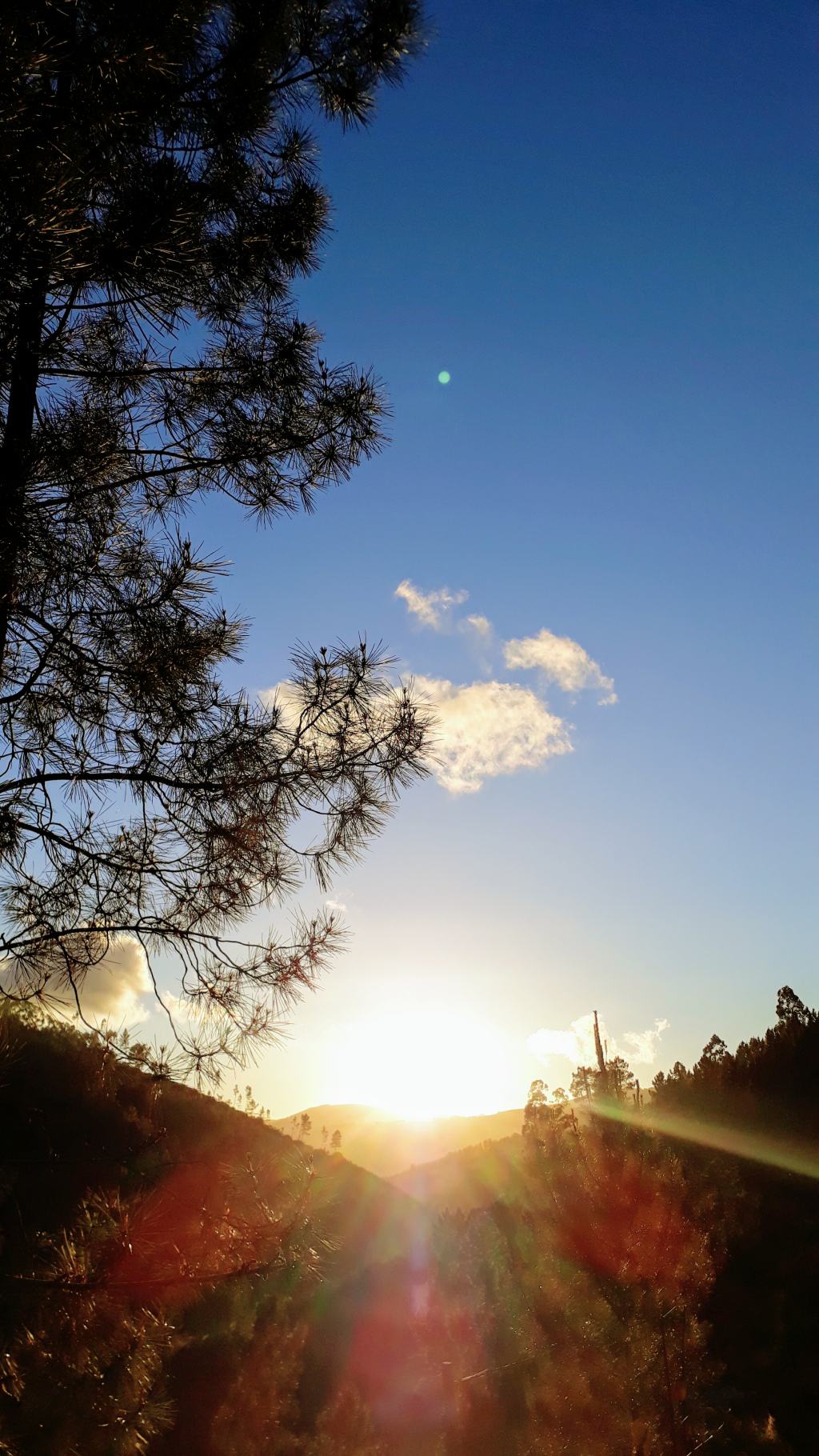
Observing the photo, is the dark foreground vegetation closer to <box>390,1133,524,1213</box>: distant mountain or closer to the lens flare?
the lens flare

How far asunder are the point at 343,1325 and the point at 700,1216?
12.6m

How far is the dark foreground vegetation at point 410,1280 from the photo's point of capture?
2094 millimetres

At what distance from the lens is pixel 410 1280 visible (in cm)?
1812

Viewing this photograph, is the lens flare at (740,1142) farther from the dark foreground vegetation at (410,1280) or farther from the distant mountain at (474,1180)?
the distant mountain at (474,1180)

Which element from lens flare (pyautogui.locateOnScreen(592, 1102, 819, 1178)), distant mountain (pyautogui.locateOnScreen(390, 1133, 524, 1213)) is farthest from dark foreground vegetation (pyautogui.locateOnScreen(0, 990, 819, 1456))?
distant mountain (pyautogui.locateOnScreen(390, 1133, 524, 1213))

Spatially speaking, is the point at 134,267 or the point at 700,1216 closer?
the point at 134,267

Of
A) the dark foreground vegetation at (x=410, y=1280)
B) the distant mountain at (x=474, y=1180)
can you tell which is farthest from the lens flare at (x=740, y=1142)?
the distant mountain at (x=474, y=1180)

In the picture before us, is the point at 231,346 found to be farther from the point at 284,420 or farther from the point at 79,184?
the point at 79,184

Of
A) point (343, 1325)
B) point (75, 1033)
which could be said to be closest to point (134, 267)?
point (75, 1033)

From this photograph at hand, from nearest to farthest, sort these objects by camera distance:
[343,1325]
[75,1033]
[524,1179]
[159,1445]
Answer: [75,1033] → [159,1445] → [524,1179] → [343,1325]

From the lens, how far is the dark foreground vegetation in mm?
2094

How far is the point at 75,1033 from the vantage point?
2.84 metres

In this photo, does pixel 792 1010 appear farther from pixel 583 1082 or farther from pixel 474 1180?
pixel 474 1180

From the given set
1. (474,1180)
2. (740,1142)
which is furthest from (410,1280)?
(740,1142)
